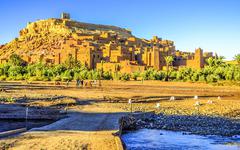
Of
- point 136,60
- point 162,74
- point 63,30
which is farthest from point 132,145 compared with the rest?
point 63,30

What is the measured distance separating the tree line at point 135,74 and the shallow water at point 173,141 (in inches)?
1741

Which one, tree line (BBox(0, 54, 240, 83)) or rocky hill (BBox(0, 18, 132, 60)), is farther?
rocky hill (BBox(0, 18, 132, 60))

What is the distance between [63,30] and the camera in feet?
445

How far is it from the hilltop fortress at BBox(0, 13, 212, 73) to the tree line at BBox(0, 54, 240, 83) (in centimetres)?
576

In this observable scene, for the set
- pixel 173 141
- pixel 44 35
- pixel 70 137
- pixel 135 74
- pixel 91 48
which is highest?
pixel 44 35

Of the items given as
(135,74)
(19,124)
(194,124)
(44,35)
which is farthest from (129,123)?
(44,35)

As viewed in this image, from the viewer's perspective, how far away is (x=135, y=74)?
73.9 metres

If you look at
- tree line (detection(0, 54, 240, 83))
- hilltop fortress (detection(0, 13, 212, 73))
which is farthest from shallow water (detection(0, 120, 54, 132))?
hilltop fortress (detection(0, 13, 212, 73))

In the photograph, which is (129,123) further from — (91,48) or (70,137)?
(91,48)

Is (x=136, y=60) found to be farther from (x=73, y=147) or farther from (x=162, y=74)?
(x=73, y=147)

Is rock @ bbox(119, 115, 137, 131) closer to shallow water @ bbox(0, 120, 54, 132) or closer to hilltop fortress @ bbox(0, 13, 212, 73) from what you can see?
shallow water @ bbox(0, 120, 54, 132)

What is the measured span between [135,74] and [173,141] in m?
57.4

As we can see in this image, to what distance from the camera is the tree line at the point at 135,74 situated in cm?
6297

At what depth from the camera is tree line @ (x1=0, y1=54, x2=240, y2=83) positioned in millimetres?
62969
